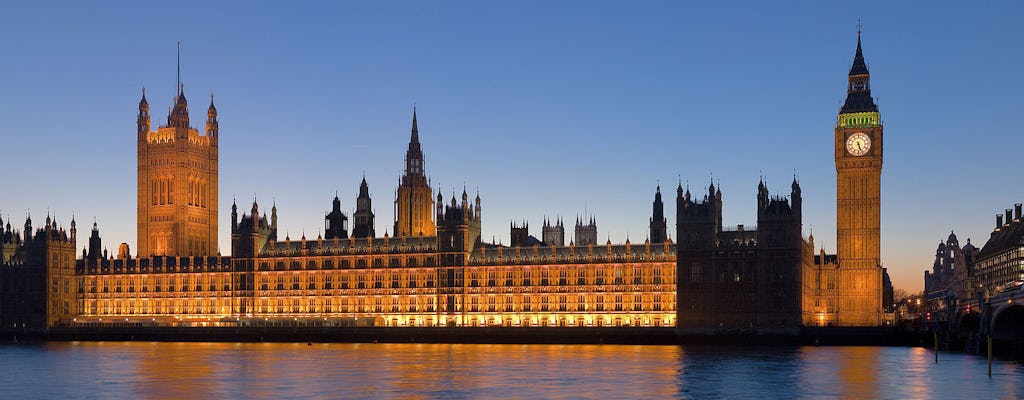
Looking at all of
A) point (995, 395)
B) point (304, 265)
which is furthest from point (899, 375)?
point (304, 265)

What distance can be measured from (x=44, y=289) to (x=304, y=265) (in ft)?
129

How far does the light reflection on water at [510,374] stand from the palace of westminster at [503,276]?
24.5 metres

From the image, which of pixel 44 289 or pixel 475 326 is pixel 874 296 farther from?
pixel 44 289

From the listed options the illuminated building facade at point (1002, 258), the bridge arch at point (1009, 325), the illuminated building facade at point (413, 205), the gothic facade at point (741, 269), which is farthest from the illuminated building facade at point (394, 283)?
the bridge arch at point (1009, 325)

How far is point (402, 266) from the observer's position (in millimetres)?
169500

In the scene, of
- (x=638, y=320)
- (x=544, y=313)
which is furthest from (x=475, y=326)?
(x=638, y=320)

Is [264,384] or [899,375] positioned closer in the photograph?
[264,384]

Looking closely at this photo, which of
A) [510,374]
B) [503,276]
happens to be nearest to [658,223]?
[503,276]

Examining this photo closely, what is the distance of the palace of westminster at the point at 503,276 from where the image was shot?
148 metres

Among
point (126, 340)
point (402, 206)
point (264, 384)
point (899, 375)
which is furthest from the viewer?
point (402, 206)

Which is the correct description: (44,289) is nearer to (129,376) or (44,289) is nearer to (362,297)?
(362,297)

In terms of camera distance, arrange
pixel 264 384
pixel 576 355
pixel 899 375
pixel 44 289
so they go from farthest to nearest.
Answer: pixel 44 289 < pixel 576 355 < pixel 899 375 < pixel 264 384

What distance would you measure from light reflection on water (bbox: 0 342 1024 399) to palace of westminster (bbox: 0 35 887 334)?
80.5 feet

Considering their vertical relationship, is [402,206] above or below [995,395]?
above
